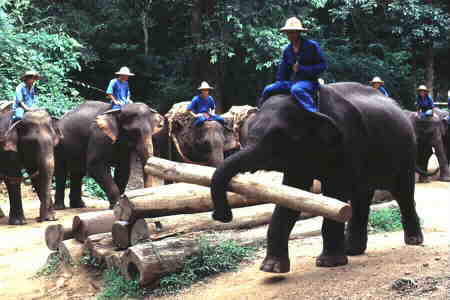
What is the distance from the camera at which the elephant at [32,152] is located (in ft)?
38.7

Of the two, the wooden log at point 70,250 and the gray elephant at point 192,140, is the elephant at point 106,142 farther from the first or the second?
the wooden log at point 70,250

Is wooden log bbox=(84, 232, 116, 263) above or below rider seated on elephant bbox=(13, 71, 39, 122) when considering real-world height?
below

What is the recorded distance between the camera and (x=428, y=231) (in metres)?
8.50

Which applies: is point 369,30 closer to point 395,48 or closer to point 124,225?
point 395,48

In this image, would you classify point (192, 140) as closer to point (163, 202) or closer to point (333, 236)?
point (163, 202)

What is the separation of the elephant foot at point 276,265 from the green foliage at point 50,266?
3210 mm

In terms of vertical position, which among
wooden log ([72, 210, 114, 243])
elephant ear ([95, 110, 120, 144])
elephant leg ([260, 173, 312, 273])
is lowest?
wooden log ([72, 210, 114, 243])

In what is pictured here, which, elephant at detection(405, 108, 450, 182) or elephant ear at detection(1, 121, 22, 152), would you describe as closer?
elephant ear at detection(1, 121, 22, 152)

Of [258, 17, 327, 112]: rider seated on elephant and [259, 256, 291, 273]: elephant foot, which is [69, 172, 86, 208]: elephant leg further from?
[259, 256, 291, 273]: elephant foot

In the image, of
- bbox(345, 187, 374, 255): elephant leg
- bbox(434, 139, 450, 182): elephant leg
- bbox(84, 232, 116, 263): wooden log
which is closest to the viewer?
bbox(345, 187, 374, 255): elephant leg

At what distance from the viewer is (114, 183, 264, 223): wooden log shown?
718 centimetres

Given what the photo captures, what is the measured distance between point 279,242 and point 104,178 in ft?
21.8

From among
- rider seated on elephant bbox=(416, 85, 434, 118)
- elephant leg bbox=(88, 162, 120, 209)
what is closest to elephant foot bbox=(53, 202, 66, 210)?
elephant leg bbox=(88, 162, 120, 209)

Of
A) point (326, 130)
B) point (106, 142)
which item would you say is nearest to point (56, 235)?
point (106, 142)
